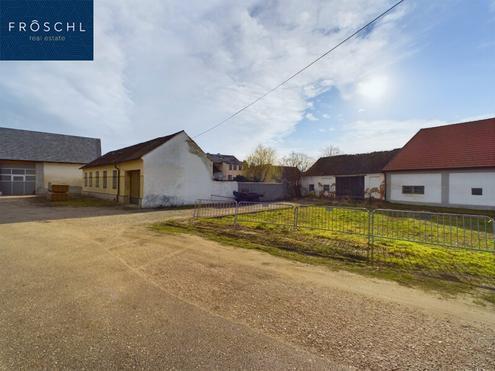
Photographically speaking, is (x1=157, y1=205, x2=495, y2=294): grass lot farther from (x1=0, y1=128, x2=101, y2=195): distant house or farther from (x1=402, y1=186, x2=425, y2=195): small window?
(x1=0, y1=128, x2=101, y2=195): distant house

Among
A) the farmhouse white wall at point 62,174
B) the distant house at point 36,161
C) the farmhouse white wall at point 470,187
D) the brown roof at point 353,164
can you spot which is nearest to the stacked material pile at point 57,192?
the distant house at point 36,161

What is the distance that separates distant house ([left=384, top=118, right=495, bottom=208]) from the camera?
57.3 ft

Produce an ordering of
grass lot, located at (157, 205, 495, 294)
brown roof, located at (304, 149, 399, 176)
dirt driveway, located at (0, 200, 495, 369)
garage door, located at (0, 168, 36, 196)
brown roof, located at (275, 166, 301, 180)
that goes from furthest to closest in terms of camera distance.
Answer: brown roof, located at (275, 166, 301, 180)
garage door, located at (0, 168, 36, 196)
brown roof, located at (304, 149, 399, 176)
grass lot, located at (157, 205, 495, 294)
dirt driveway, located at (0, 200, 495, 369)

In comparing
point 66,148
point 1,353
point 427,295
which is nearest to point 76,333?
point 1,353

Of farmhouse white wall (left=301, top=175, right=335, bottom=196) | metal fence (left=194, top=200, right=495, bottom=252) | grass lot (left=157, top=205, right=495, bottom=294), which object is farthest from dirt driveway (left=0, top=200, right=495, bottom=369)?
farmhouse white wall (left=301, top=175, right=335, bottom=196)

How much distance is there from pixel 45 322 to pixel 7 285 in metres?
1.84

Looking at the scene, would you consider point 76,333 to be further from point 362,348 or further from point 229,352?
point 362,348

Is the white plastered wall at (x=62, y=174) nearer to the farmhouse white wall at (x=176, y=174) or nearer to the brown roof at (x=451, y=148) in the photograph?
the farmhouse white wall at (x=176, y=174)

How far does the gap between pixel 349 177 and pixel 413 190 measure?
7.16 metres

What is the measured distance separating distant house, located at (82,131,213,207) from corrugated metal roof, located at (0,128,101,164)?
13.4m

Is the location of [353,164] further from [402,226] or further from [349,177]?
[402,226]

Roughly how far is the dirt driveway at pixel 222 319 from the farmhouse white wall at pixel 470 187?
770 inches

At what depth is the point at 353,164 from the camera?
28.1 meters

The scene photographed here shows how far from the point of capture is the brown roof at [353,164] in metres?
25.7
